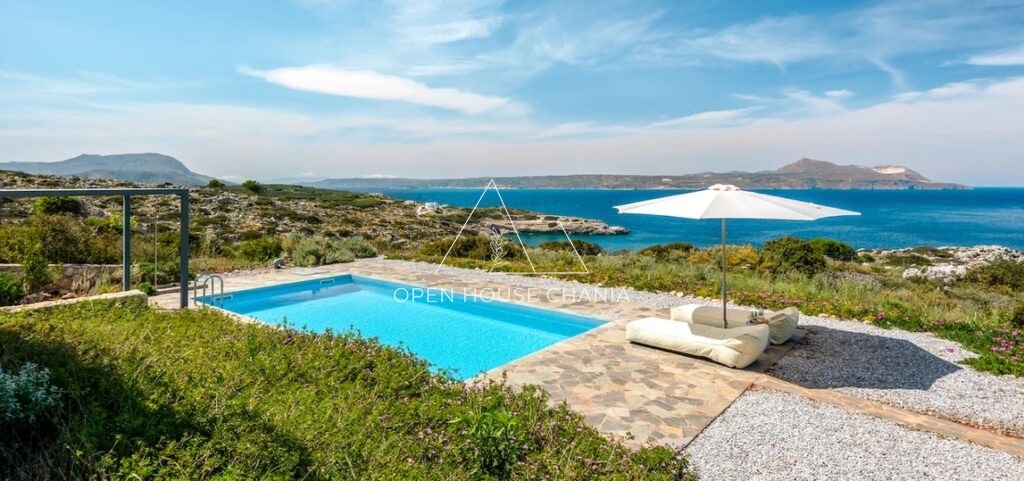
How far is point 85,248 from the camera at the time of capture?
30.9 feet

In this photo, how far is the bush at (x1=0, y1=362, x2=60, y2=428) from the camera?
2.95 m

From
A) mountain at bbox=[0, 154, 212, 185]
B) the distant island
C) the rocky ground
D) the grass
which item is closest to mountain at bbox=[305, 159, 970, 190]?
the distant island

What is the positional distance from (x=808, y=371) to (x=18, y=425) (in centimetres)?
679

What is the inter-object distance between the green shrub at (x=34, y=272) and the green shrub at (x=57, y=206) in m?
10.9

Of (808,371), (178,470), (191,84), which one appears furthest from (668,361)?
(191,84)

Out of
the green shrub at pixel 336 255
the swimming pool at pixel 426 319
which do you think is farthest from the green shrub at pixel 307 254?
the swimming pool at pixel 426 319

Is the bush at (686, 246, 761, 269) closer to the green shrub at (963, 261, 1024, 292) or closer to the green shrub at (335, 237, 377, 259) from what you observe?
the green shrub at (963, 261, 1024, 292)

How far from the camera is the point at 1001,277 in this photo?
622 inches

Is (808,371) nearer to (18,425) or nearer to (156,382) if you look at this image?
(156,382)

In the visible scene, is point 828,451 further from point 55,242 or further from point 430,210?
point 430,210

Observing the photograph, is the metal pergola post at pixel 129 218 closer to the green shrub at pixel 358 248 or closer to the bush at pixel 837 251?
the green shrub at pixel 358 248

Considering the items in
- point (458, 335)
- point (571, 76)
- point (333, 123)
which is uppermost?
point (571, 76)

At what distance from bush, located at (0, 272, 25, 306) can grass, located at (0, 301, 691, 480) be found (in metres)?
2.66

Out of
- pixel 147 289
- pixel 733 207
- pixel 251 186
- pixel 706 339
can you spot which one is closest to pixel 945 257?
pixel 706 339
